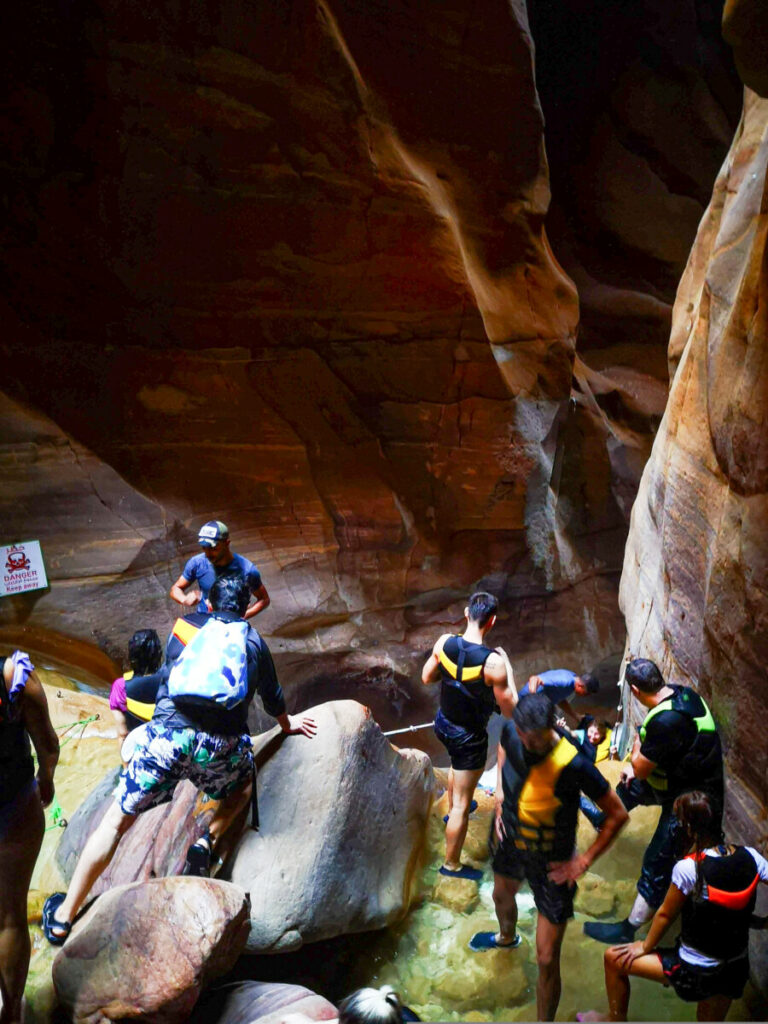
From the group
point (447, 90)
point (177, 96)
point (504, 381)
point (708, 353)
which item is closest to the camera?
point (708, 353)

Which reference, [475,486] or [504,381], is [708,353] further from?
[475,486]

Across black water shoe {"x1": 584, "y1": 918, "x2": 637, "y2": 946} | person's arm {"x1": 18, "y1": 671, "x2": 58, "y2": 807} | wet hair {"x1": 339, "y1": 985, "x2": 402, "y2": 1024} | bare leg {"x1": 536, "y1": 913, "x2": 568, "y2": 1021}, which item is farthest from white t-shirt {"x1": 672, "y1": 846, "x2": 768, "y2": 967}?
person's arm {"x1": 18, "y1": 671, "x2": 58, "y2": 807}

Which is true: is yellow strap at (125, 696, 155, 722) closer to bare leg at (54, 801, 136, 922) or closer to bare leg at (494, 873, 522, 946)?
bare leg at (54, 801, 136, 922)

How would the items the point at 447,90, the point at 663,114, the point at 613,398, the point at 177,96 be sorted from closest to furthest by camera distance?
1. the point at 177,96
2. the point at 447,90
3. the point at 613,398
4. the point at 663,114

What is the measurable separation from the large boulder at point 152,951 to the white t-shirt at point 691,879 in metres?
1.76

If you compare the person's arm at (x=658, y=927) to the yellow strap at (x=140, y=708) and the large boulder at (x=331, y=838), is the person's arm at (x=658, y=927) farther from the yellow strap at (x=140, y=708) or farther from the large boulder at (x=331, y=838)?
the yellow strap at (x=140, y=708)

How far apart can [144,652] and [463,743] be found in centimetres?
194

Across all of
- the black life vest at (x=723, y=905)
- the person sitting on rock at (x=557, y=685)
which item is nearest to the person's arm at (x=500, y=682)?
the person sitting on rock at (x=557, y=685)

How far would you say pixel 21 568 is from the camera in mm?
7250

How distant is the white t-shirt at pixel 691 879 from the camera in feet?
8.17

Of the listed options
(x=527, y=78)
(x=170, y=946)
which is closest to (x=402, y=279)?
(x=527, y=78)

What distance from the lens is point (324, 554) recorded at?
889cm

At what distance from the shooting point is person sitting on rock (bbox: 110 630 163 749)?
3926 mm

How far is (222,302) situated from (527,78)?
4403 mm
